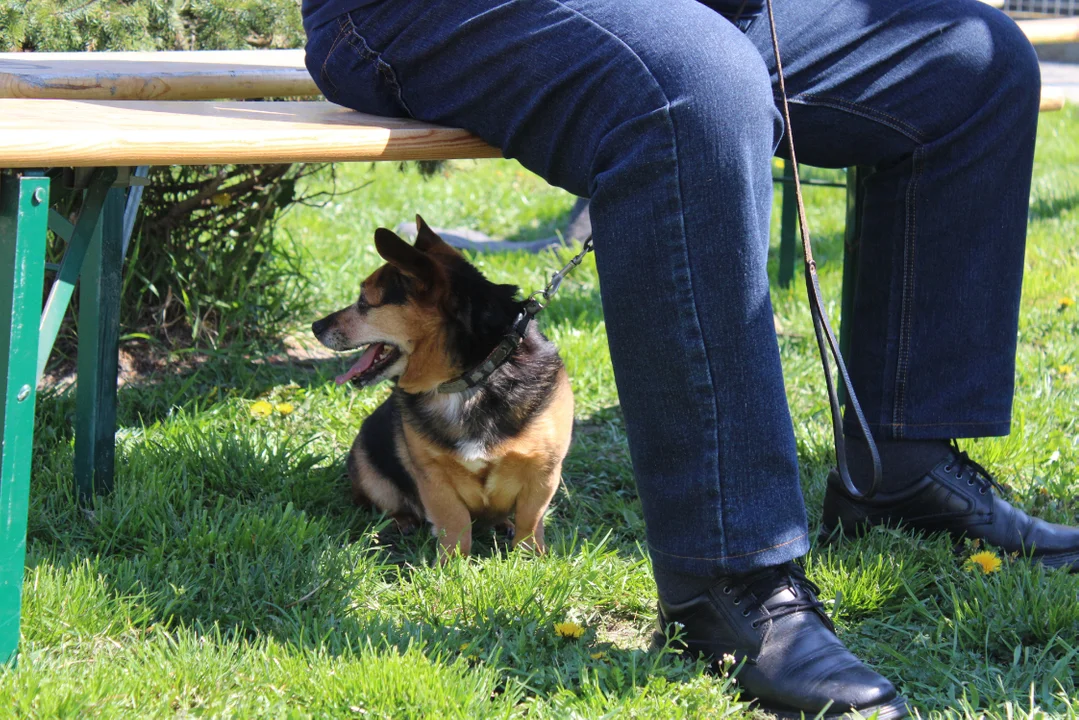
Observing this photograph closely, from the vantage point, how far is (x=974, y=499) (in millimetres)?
2371

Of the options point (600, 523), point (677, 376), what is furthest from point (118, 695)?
point (600, 523)

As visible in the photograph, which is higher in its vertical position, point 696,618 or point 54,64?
point 54,64

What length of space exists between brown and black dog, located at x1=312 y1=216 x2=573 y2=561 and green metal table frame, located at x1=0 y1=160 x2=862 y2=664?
0.56m

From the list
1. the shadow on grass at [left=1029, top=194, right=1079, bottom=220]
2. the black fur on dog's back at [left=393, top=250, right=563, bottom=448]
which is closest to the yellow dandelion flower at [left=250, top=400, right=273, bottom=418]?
the black fur on dog's back at [left=393, top=250, right=563, bottom=448]

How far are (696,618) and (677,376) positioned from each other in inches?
17.9

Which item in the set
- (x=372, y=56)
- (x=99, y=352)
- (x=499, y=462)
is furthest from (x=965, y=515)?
(x=99, y=352)

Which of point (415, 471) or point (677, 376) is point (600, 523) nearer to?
point (415, 471)

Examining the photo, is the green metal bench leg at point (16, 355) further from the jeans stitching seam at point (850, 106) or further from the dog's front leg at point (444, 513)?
the jeans stitching seam at point (850, 106)

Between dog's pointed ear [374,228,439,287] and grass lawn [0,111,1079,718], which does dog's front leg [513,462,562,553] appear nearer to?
grass lawn [0,111,1079,718]

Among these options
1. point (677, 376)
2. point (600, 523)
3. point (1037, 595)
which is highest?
point (677, 376)

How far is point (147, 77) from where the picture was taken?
2291 millimetres

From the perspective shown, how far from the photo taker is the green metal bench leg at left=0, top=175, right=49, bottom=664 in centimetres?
169

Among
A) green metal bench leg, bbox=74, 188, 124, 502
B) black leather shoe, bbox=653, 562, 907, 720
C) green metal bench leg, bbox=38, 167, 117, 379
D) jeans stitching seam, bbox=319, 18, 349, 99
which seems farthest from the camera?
green metal bench leg, bbox=74, 188, 124, 502

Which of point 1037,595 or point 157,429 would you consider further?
point 157,429
